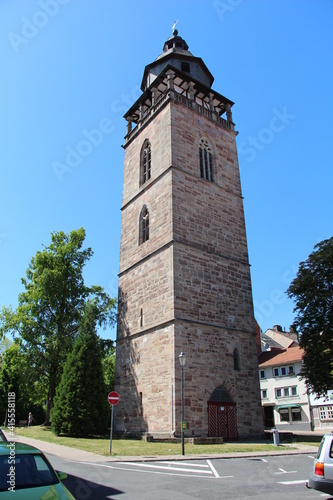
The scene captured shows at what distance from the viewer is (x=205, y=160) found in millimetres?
23547

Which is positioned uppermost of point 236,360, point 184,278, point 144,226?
point 144,226

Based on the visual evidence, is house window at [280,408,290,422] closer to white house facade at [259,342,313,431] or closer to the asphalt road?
white house facade at [259,342,313,431]

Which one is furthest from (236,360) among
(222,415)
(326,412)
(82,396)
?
(326,412)

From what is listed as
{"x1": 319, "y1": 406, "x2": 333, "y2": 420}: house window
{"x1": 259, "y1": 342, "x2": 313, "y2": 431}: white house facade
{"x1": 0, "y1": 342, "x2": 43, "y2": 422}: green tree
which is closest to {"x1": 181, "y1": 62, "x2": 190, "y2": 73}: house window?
{"x1": 0, "y1": 342, "x2": 43, "y2": 422}: green tree

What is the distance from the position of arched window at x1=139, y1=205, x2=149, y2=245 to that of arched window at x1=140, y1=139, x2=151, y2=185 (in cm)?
241

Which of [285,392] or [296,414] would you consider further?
[285,392]

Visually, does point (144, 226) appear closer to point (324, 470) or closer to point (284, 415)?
point (324, 470)

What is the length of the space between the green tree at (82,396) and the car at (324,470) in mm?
13672

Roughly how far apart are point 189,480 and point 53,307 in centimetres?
1903

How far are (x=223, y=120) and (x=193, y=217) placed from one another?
9281mm

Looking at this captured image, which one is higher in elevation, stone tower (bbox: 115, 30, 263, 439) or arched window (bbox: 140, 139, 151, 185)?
arched window (bbox: 140, 139, 151, 185)

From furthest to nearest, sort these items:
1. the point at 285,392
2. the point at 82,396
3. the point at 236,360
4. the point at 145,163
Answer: the point at 285,392 → the point at 145,163 → the point at 236,360 → the point at 82,396

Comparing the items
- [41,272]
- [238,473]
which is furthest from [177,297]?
[41,272]

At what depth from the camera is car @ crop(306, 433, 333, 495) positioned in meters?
5.35
